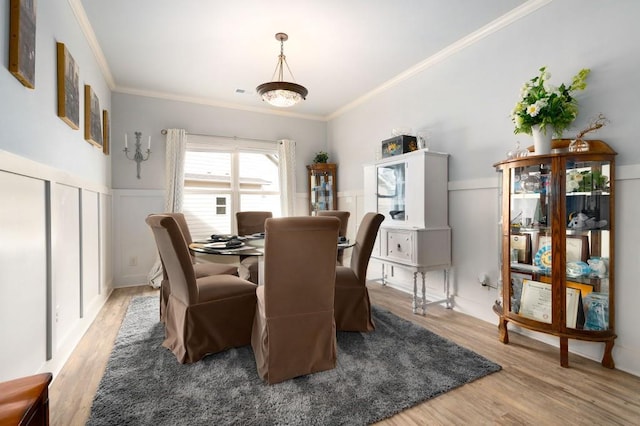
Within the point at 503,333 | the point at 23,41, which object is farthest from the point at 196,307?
the point at 503,333

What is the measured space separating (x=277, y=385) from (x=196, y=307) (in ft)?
2.34

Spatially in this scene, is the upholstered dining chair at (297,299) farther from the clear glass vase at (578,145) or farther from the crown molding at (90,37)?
Answer: the crown molding at (90,37)

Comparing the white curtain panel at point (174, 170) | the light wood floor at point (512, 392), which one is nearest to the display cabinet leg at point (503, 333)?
the light wood floor at point (512, 392)

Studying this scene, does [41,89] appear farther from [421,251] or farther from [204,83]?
[421,251]

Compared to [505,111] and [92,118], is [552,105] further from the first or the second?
[92,118]

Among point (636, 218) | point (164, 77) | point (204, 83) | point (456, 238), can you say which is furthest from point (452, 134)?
point (164, 77)

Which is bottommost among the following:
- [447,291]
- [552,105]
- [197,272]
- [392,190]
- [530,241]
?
[447,291]

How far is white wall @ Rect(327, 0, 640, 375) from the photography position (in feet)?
6.22

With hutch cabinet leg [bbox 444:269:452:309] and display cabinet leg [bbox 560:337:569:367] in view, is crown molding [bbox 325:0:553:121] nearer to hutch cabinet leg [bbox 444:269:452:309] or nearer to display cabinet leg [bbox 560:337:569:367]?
hutch cabinet leg [bbox 444:269:452:309]

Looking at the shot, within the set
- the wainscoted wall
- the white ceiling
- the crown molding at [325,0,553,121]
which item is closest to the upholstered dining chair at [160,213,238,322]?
the wainscoted wall

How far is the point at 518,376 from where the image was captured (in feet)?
5.98

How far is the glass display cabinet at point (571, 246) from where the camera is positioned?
75.3 inches

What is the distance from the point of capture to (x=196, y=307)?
196cm

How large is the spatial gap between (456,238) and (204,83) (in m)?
3.47
